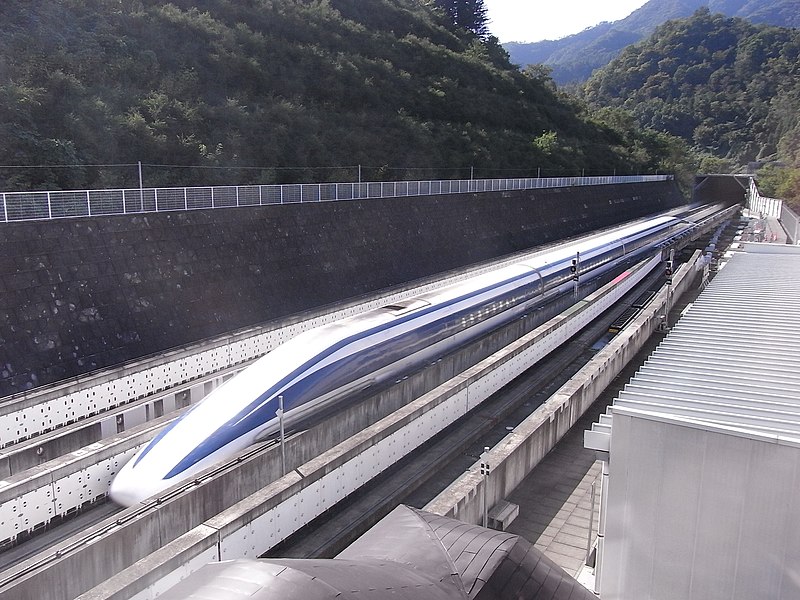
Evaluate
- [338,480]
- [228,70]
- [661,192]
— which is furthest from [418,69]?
[338,480]

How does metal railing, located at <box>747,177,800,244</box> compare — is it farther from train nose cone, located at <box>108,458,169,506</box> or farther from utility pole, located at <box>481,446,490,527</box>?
train nose cone, located at <box>108,458,169,506</box>

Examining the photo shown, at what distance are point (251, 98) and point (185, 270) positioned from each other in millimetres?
24226

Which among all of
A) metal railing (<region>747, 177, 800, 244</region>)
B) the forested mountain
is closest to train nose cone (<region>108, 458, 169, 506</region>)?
the forested mountain

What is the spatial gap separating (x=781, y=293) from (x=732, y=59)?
660ft

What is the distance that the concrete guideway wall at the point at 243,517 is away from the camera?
7.89m

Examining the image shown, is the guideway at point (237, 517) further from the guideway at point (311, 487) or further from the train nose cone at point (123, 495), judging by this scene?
the train nose cone at point (123, 495)

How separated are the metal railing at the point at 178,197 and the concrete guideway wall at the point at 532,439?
46.1ft

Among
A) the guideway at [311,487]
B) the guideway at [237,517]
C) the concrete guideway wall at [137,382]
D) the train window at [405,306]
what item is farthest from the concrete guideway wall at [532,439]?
the concrete guideway wall at [137,382]

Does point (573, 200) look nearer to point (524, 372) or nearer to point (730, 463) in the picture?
point (524, 372)

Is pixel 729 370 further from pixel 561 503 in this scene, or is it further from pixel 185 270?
pixel 185 270

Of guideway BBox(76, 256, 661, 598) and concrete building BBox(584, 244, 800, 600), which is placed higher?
concrete building BBox(584, 244, 800, 600)

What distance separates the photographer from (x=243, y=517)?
9.05 meters

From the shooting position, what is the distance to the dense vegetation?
13750cm

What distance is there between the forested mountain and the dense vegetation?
79.1 meters
